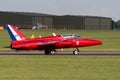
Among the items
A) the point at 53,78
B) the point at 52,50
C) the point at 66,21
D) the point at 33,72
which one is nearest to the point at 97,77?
the point at 53,78

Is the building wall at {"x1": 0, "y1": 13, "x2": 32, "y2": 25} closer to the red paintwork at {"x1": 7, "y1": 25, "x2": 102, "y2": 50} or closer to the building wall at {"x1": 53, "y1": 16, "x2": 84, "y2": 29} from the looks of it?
the building wall at {"x1": 53, "y1": 16, "x2": 84, "y2": 29}

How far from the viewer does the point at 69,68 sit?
87.0ft

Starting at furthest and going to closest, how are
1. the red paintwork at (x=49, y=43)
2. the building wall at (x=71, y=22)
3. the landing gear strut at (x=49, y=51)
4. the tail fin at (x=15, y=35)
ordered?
1. the building wall at (x=71, y=22)
2. the tail fin at (x=15, y=35)
3. the landing gear strut at (x=49, y=51)
4. the red paintwork at (x=49, y=43)

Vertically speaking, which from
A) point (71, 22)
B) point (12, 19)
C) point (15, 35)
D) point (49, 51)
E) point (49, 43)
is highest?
point (15, 35)

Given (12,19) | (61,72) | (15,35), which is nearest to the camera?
(61,72)

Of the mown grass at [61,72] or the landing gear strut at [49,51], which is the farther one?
the landing gear strut at [49,51]

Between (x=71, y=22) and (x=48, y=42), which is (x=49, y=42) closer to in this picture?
(x=48, y=42)

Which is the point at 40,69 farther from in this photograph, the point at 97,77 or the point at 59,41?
the point at 59,41

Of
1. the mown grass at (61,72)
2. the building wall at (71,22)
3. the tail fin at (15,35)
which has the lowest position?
the building wall at (71,22)

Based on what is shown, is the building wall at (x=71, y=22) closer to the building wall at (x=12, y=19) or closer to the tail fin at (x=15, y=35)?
the building wall at (x=12, y=19)

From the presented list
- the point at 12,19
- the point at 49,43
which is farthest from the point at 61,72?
the point at 12,19

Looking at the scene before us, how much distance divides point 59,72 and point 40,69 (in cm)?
197

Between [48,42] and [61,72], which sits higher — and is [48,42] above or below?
above

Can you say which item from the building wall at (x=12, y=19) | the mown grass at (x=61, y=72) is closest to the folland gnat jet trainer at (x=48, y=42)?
the mown grass at (x=61, y=72)
